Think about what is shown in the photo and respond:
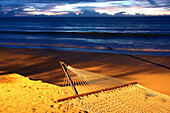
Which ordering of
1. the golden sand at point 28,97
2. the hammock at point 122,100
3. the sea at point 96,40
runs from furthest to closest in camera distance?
the sea at point 96,40 < the golden sand at point 28,97 < the hammock at point 122,100

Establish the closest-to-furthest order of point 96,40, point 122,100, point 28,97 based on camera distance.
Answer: point 122,100 < point 28,97 < point 96,40

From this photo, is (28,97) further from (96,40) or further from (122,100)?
(96,40)

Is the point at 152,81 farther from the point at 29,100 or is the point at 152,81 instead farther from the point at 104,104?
the point at 29,100

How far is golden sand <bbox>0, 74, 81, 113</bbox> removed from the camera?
13.4 feet

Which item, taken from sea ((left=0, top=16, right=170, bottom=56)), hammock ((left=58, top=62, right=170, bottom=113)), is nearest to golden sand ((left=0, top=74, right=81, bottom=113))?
hammock ((left=58, top=62, right=170, bottom=113))

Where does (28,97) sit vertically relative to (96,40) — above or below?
below

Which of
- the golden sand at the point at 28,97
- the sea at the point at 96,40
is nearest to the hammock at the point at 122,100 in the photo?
the golden sand at the point at 28,97

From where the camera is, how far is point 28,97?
15.5 ft

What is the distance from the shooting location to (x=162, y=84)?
234 inches

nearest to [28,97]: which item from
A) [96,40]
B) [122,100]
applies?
[122,100]

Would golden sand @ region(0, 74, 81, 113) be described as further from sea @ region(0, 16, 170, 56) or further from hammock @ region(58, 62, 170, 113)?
sea @ region(0, 16, 170, 56)

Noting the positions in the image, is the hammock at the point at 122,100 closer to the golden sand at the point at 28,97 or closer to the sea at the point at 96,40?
the golden sand at the point at 28,97

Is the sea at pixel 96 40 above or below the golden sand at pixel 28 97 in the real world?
above

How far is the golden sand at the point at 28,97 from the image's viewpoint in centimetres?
408
